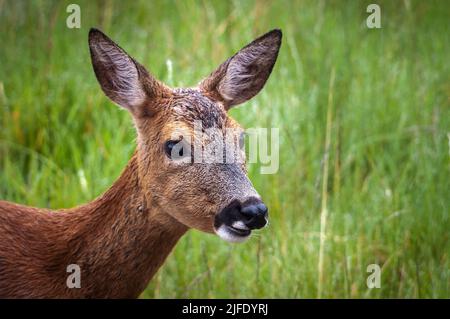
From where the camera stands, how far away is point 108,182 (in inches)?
226

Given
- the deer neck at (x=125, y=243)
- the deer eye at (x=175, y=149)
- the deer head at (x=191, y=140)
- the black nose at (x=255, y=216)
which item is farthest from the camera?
the deer neck at (x=125, y=243)

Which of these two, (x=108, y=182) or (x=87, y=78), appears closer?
(x=108, y=182)

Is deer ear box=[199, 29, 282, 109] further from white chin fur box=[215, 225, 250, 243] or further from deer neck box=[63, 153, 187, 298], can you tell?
white chin fur box=[215, 225, 250, 243]

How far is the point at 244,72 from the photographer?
4707 millimetres

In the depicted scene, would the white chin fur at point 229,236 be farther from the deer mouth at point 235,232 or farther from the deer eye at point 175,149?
the deer eye at point 175,149

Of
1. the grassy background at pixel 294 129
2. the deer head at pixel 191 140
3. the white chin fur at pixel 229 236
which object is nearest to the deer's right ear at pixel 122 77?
the deer head at pixel 191 140

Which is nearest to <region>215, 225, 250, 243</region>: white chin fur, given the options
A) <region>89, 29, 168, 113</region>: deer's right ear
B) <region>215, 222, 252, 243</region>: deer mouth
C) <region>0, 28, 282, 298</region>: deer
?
<region>215, 222, 252, 243</region>: deer mouth

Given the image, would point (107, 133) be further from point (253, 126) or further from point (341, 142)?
point (341, 142)

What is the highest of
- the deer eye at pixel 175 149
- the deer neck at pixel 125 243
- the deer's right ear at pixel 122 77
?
the deer's right ear at pixel 122 77

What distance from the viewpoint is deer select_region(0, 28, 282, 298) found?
4262 millimetres

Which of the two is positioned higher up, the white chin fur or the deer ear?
the deer ear

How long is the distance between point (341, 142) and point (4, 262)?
2.72 m

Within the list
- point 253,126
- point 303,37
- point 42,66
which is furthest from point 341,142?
point 42,66

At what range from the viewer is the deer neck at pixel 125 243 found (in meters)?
4.38
